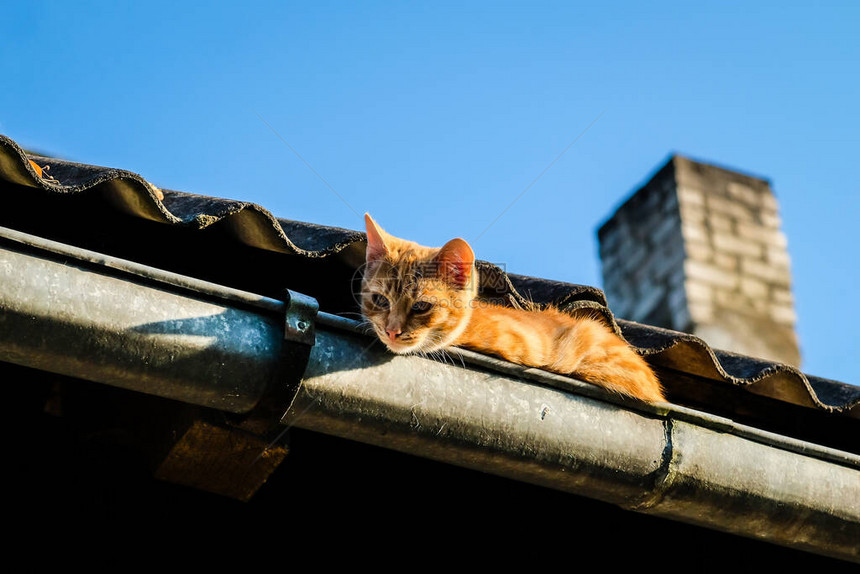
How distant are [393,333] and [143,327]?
0.73 m

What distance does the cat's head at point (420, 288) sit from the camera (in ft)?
8.70

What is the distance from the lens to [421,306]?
2.79 meters

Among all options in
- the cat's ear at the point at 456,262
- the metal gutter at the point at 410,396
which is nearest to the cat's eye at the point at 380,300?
the cat's ear at the point at 456,262

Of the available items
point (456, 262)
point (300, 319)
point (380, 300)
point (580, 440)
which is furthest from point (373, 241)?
point (580, 440)

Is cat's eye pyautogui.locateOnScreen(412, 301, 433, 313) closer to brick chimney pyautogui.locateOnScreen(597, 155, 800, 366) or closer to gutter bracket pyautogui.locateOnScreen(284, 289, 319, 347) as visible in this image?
gutter bracket pyautogui.locateOnScreen(284, 289, 319, 347)

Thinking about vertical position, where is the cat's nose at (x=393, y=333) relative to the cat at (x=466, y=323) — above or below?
below

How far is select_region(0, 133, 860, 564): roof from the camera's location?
7.10 ft

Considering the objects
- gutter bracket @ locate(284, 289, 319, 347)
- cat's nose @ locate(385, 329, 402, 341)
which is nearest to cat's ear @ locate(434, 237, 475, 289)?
cat's nose @ locate(385, 329, 402, 341)

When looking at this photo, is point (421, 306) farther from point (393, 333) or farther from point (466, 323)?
point (393, 333)

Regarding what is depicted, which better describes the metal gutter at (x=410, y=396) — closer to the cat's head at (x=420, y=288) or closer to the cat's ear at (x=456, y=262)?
the cat's head at (x=420, y=288)

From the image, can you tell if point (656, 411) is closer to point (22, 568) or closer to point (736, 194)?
point (22, 568)

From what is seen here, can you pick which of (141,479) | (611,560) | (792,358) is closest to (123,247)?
(141,479)

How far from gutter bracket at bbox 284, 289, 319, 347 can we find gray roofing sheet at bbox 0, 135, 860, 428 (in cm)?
28

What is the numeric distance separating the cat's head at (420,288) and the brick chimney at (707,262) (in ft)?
15.1
